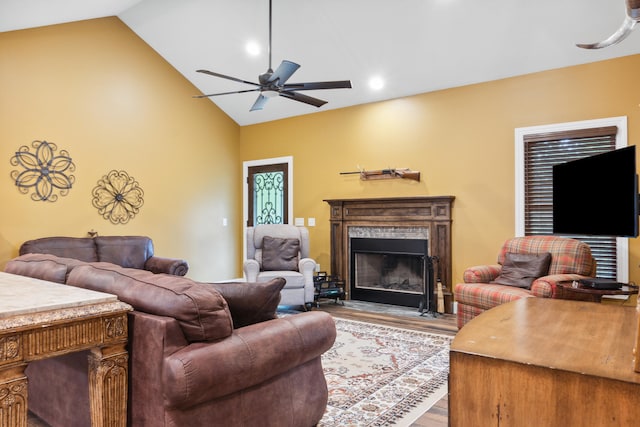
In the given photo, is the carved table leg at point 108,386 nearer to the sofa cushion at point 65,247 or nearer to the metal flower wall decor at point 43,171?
the sofa cushion at point 65,247

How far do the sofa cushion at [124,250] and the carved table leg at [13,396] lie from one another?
12.7 feet

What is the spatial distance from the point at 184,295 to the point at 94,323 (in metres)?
0.35

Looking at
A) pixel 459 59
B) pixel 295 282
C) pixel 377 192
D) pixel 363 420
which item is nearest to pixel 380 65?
pixel 459 59

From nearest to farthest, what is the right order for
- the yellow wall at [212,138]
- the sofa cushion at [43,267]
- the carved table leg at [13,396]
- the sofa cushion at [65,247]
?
the carved table leg at [13,396], the sofa cushion at [43,267], the sofa cushion at [65,247], the yellow wall at [212,138]

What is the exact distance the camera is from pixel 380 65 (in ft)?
17.1

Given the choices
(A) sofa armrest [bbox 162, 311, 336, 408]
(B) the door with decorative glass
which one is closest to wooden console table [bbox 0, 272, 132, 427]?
(A) sofa armrest [bbox 162, 311, 336, 408]

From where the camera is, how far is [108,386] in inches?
66.1

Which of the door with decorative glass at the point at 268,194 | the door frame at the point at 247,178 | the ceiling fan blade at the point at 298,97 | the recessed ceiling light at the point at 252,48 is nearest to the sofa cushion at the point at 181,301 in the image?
the ceiling fan blade at the point at 298,97

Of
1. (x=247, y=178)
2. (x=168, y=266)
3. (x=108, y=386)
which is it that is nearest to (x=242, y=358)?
(x=108, y=386)

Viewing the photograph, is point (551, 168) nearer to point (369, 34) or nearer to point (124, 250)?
point (369, 34)

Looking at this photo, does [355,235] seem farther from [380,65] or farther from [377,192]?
[380,65]

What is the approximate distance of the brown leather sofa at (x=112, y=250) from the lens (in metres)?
4.66

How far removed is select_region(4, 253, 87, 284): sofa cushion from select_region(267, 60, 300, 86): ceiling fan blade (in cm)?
209

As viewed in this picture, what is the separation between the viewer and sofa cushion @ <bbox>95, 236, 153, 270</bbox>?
513 cm
